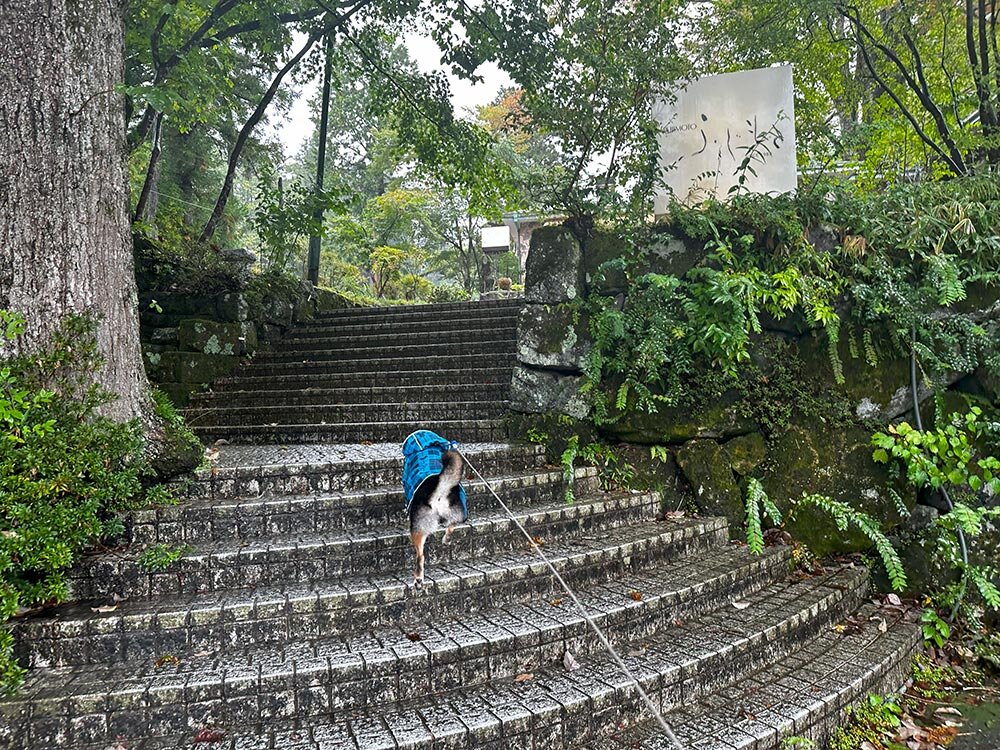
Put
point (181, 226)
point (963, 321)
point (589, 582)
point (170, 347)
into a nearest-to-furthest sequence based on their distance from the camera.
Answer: point (589, 582), point (963, 321), point (170, 347), point (181, 226)

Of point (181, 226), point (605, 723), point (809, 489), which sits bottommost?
point (605, 723)

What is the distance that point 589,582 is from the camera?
3.23m

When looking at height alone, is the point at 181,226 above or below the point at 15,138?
above

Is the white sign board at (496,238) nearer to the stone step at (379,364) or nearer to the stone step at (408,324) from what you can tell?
the stone step at (408,324)

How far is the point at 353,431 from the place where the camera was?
496 centimetres

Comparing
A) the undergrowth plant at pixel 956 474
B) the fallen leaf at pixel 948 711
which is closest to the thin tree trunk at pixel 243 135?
the undergrowth plant at pixel 956 474

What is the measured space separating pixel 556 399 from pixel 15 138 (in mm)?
3933

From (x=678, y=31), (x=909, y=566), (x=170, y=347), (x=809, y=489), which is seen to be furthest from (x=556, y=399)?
(x=170, y=347)

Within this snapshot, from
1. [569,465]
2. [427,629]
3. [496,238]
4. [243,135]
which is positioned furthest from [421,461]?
[496,238]

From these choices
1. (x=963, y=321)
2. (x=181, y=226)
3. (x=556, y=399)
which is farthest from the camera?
(x=181, y=226)

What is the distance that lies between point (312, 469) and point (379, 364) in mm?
2769

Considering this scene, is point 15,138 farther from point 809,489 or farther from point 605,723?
point 809,489

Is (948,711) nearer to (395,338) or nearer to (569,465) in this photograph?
(569,465)

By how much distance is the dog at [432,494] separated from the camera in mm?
2666
